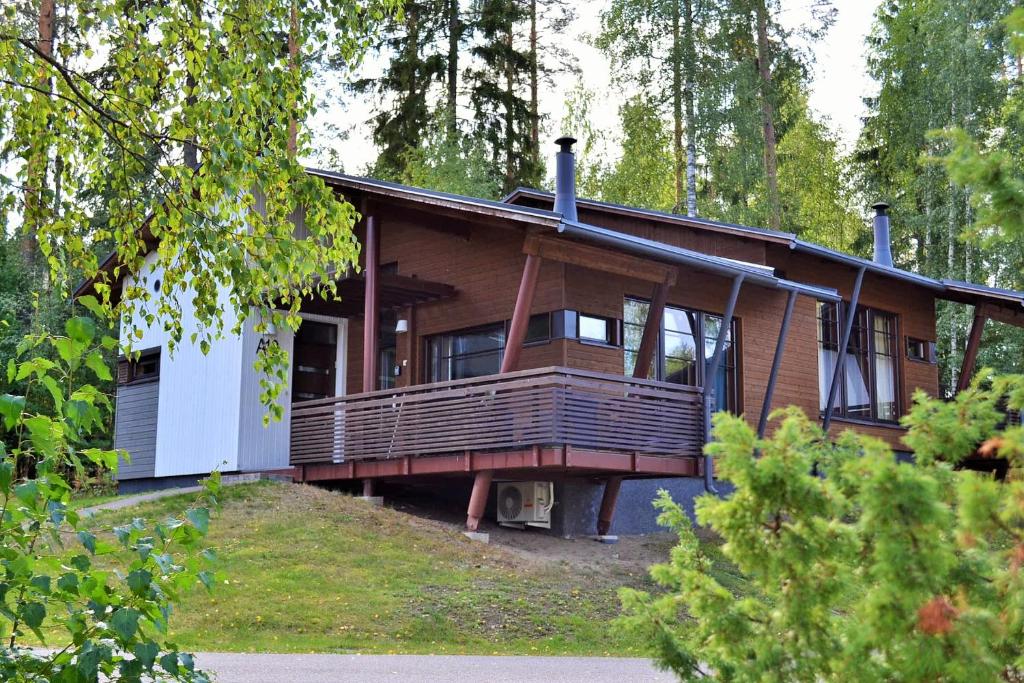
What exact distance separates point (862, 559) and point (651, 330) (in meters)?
11.9

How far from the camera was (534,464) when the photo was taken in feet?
44.5

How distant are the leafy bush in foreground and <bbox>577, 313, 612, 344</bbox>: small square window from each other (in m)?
11.8

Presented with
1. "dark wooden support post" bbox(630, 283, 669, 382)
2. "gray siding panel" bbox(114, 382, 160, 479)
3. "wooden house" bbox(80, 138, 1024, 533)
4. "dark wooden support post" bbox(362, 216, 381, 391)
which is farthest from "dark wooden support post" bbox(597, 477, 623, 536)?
"gray siding panel" bbox(114, 382, 160, 479)

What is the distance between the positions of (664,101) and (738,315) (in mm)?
15474

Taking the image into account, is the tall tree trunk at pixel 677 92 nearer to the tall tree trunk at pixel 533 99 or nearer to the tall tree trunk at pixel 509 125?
the tall tree trunk at pixel 533 99

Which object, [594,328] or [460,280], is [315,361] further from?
[594,328]

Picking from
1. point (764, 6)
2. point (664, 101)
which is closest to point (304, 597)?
point (664, 101)

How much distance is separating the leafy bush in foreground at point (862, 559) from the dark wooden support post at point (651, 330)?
11412 millimetres

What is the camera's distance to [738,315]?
58.5 feet

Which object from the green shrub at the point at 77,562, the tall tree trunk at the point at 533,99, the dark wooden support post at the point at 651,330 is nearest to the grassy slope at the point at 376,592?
the dark wooden support post at the point at 651,330

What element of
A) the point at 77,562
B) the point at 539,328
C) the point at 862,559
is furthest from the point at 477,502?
the point at 862,559

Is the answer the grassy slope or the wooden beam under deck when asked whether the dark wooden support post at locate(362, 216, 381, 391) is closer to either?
the wooden beam under deck

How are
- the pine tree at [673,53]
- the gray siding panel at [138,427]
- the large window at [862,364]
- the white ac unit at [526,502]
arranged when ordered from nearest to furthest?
the white ac unit at [526,502] < the large window at [862,364] < the gray siding panel at [138,427] < the pine tree at [673,53]

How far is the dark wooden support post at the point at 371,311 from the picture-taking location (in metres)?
16.3
